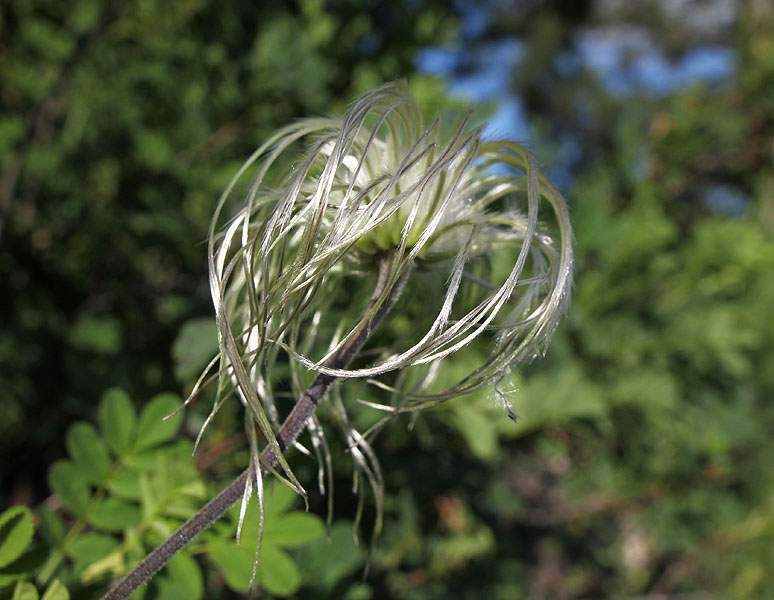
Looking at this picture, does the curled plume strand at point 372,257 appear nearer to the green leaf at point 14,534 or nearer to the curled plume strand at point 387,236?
the curled plume strand at point 387,236

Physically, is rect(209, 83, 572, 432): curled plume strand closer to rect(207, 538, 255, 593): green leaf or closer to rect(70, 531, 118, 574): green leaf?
rect(207, 538, 255, 593): green leaf

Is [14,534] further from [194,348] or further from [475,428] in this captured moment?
[475,428]

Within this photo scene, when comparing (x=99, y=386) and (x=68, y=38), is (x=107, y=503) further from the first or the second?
(x=68, y=38)

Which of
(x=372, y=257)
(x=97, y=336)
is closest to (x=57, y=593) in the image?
(x=372, y=257)

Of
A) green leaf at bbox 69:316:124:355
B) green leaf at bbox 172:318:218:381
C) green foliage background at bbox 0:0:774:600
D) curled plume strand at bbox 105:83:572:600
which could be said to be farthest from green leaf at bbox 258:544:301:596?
green leaf at bbox 69:316:124:355

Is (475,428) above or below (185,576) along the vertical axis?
below

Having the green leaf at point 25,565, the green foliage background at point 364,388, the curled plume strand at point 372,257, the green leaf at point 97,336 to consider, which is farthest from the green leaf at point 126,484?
the green leaf at point 97,336
